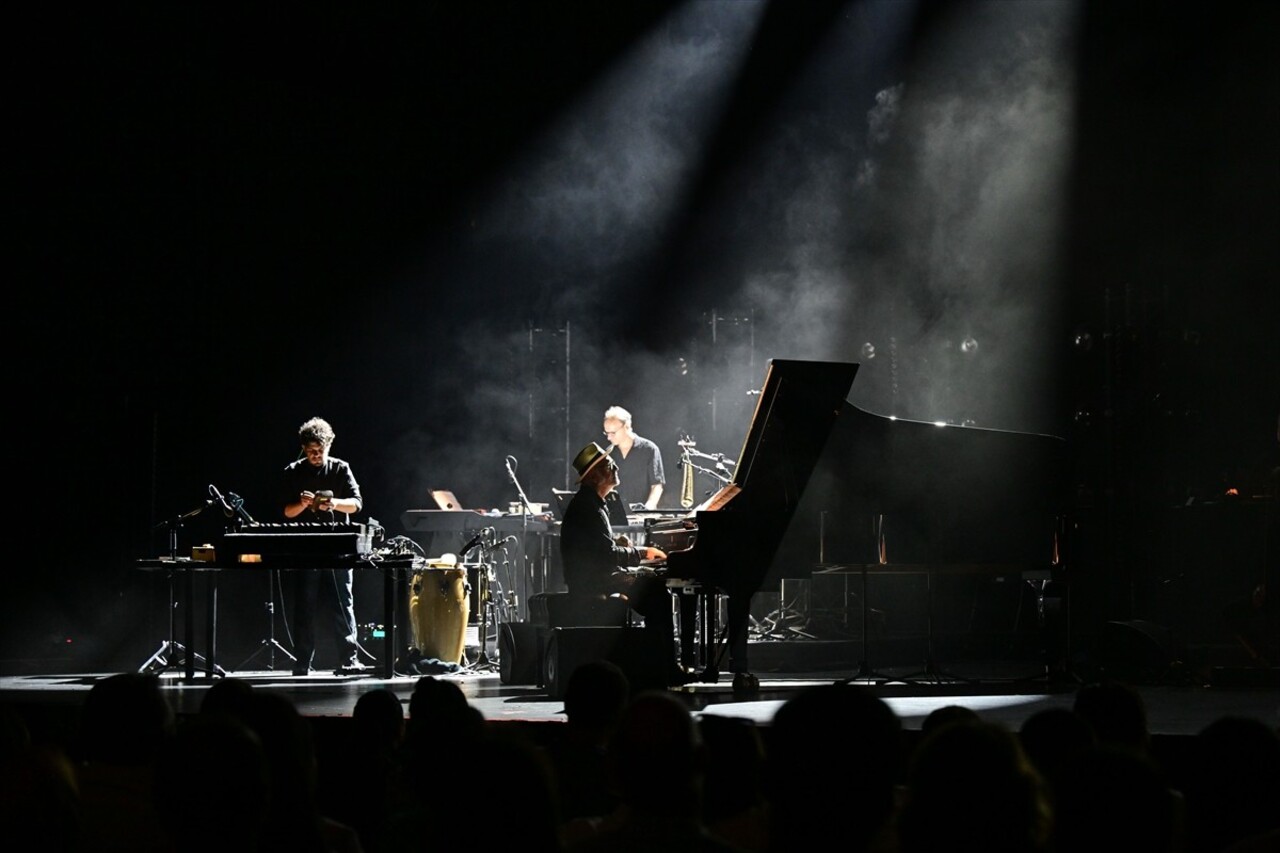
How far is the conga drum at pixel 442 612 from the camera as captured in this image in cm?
990

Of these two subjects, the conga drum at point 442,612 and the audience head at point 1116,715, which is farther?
the conga drum at point 442,612

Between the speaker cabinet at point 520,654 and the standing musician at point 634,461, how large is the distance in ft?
7.11

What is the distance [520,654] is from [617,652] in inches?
54.8

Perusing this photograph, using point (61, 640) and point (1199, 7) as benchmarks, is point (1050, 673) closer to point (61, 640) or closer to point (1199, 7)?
point (1199, 7)

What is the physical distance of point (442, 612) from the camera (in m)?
9.91

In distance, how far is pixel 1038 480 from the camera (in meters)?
7.64

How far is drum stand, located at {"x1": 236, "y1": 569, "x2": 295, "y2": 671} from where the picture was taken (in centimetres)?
1066

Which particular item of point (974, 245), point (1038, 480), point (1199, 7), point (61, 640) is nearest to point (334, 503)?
point (61, 640)

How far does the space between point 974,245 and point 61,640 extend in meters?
8.15

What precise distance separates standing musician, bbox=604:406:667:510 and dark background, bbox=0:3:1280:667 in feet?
5.44

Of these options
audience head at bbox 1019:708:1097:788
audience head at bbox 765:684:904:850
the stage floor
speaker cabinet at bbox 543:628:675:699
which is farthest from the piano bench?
audience head at bbox 765:684:904:850

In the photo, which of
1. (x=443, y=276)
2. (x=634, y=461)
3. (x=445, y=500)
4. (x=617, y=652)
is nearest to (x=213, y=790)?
(x=617, y=652)

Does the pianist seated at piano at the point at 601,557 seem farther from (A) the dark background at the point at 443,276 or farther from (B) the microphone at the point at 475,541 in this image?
(A) the dark background at the point at 443,276

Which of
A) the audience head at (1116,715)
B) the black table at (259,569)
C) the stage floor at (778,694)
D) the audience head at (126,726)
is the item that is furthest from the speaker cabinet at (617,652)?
the audience head at (126,726)
